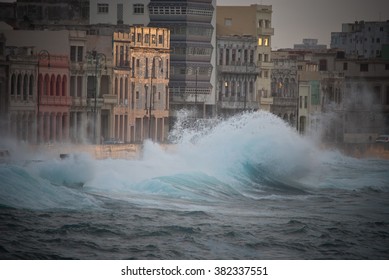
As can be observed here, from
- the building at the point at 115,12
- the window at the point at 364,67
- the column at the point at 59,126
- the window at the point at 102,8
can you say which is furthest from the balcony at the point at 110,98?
the window at the point at 364,67

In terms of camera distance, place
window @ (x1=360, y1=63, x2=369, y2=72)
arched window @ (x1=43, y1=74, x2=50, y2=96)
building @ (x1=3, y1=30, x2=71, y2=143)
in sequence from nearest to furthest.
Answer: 1. building @ (x1=3, y1=30, x2=71, y2=143)
2. arched window @ (x1=43, y1=74, x2=50, y2=96)
3. window @ (x1=360, y1=63, x2=369, y2=72)

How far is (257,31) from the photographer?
50031 mm

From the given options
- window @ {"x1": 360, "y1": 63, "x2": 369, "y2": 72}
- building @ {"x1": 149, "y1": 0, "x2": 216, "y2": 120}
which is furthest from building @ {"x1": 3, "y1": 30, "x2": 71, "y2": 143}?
window @ {"x1": 360, "y1": 63, "x2": 369, "y2": 72}

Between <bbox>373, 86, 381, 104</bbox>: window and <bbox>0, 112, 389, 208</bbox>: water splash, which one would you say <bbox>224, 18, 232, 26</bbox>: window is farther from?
<bbox>0, 112, 389, 208</bbox>: water splash

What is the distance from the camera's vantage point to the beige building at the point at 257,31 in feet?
162

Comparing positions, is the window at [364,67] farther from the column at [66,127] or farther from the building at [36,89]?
the column at [66,127]

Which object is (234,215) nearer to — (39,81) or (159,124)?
(39,81)

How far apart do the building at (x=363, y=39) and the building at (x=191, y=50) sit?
3439mm

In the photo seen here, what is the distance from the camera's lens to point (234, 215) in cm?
3322

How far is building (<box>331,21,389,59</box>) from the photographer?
41.1 m

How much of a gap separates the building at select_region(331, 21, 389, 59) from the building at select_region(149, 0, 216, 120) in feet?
11.3
